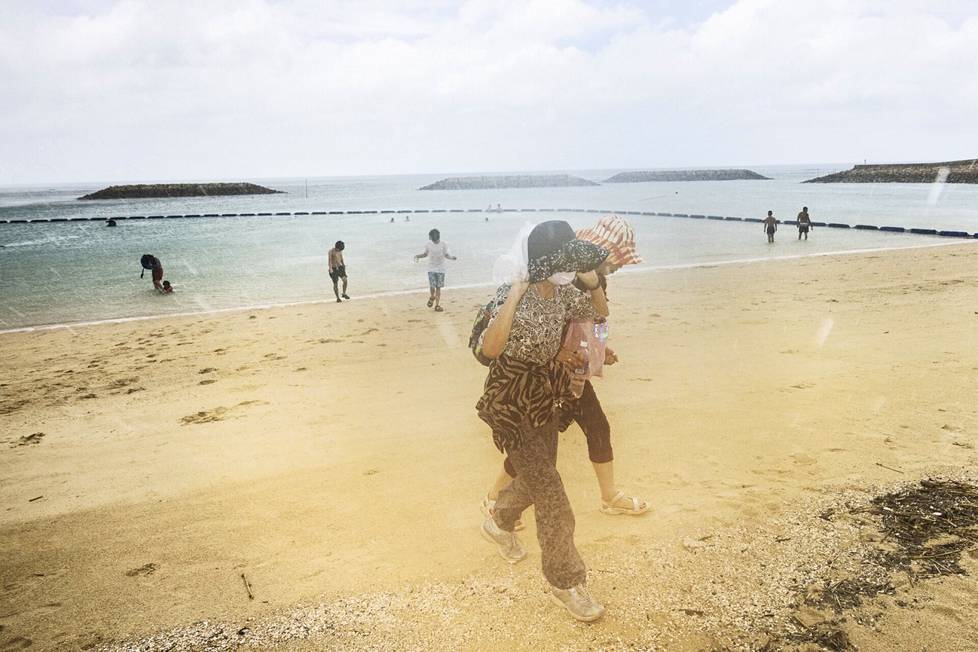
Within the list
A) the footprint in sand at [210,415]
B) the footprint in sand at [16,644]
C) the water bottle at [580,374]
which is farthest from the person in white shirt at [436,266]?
the footprint in sand at [16,644]

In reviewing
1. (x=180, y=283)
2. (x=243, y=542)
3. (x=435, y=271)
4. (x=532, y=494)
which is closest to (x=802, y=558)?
(x=532, y=494)

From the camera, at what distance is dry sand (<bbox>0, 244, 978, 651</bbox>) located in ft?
10.2

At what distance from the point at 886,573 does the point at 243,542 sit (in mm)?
3756

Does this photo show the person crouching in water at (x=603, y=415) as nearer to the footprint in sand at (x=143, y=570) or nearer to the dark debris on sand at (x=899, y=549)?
the dark debris on sand at (x=899, y=549)

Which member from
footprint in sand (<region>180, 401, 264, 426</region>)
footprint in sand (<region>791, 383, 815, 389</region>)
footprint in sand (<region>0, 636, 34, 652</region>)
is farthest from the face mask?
footprint in sand (<region>180, 401, 264, 426</region>)

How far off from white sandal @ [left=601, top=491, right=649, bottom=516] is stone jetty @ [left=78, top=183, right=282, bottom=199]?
12898cm

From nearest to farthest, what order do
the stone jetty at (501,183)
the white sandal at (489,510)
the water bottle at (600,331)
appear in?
1. the water bottle at (600,331)
2. the white sandal at (489,510)
3. the stone jetty at (501,183)

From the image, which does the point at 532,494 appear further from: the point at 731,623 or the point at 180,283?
the point at 180,283

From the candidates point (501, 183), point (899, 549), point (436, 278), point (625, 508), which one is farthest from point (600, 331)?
point (501, 183)

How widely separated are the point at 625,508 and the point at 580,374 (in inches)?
46.9

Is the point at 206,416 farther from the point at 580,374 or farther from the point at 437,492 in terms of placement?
the point at 580,374

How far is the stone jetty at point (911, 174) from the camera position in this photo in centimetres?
8356

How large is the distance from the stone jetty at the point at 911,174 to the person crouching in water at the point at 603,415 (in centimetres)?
9561

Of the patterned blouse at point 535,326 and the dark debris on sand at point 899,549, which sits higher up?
the patterned blouse at point 535,326
